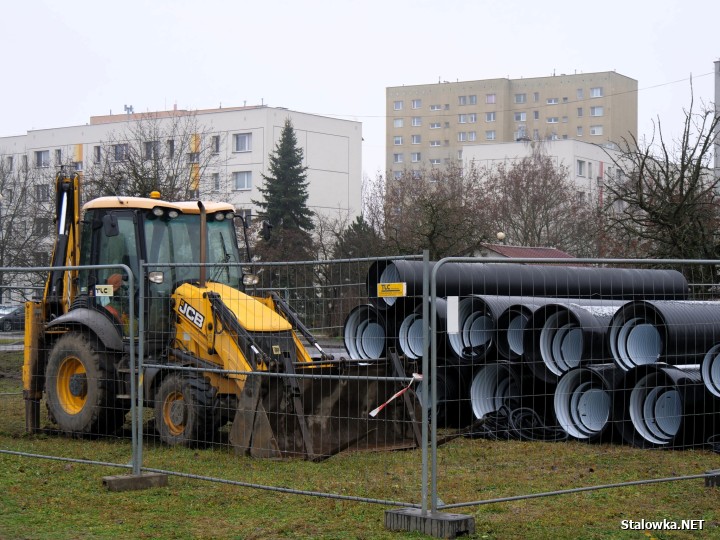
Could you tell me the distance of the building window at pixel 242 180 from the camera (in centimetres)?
6341

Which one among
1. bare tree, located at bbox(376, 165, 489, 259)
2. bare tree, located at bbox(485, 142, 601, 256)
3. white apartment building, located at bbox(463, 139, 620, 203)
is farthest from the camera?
white apartment building, located at bbox(463, 139, 620, 203)

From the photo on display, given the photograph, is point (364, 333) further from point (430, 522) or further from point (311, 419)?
point (430, 522)

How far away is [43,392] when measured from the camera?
1185 cm

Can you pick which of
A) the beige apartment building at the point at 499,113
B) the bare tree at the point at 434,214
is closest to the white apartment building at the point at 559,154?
the bare tree at the point at 434,214

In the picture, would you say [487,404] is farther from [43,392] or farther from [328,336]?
[43,392]

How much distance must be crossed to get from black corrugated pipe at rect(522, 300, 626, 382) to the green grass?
0.86 m

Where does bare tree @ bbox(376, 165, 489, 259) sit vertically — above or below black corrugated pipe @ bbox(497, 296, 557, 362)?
above

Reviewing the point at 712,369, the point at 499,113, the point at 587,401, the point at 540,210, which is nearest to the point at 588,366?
the point at 587,401

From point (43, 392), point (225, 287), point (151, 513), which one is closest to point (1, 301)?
point (43, 392)

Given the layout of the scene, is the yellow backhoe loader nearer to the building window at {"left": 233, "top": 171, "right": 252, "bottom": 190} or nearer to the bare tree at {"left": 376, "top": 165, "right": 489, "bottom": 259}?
the bare tree at {"left": 376, "top": 165, "right": 489, "bottom": 259}

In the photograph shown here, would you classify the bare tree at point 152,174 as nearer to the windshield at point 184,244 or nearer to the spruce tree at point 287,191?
the spruce tree at point 287,191

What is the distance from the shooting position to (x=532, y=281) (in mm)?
10602

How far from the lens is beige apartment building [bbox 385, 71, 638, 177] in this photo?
4038 inches

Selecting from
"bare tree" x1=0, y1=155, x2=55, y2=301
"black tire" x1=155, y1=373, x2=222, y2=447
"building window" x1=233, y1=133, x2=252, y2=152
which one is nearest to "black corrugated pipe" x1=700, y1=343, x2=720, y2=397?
"black tire" x1=155, y1=373, x2=222, y2=447
